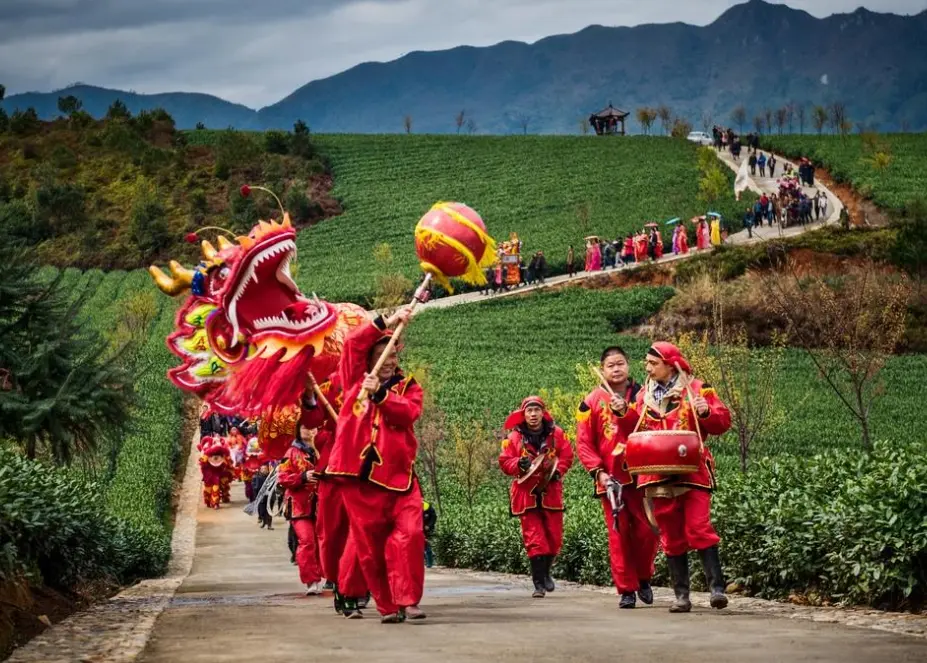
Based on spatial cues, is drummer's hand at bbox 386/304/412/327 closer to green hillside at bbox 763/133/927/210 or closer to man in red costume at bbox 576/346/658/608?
man in red costume at bbox 576/346/658/608

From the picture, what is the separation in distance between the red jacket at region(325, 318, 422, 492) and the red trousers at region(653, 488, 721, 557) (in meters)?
1.95

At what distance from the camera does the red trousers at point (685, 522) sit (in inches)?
484

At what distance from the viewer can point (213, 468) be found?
3294 centimetres

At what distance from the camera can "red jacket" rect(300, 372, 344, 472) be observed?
44.3 feet

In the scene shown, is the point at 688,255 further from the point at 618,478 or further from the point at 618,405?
the point at 618,405

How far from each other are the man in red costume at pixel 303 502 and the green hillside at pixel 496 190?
2001 inches

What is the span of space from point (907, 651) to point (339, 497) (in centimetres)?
559

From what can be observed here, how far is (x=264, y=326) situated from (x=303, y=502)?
3240mm

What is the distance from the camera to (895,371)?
164 ft

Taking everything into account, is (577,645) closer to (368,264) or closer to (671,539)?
(671,539)

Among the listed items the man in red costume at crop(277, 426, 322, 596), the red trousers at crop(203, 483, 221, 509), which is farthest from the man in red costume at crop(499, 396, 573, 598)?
the red trousers at crop(203, 483, 221, 509)

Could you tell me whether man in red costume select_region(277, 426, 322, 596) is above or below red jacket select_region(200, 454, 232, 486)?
above

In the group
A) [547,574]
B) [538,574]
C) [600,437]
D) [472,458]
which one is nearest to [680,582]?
[600,437]

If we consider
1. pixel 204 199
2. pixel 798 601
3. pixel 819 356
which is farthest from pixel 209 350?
pixel 204 199
